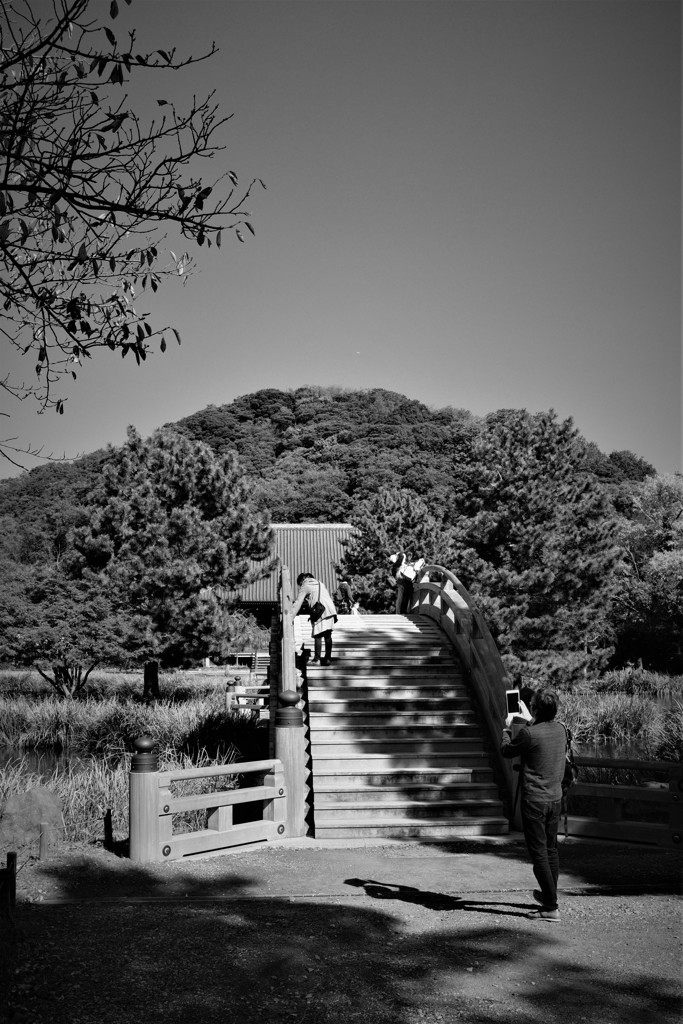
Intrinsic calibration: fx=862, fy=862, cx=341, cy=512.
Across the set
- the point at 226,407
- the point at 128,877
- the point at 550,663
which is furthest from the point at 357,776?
the point at 226,407

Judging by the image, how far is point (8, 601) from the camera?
25438 millimetres

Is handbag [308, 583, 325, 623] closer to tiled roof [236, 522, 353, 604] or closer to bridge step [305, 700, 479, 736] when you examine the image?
bridge step [305, 700, 479, 736]

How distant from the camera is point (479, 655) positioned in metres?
12.3

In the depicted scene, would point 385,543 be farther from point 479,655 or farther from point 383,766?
point 383,766

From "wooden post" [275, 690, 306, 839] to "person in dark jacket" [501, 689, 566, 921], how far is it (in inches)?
149

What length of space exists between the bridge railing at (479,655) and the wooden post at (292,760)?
2.60 metres

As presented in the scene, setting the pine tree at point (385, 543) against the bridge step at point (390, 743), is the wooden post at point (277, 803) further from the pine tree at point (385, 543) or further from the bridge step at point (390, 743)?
the pine tree at point (385, 543)

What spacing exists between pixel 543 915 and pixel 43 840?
464 cm

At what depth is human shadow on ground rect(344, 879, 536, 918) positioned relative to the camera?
22.1 feet

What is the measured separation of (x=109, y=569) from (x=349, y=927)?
17.6m

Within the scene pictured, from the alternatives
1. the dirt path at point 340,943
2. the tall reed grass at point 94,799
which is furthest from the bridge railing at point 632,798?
the tall reed grass at point 94,799

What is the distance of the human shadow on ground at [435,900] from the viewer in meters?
6.74

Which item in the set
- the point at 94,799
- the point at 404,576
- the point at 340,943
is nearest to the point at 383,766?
the point at 94,799

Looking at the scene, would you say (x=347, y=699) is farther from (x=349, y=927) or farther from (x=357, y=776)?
(x=349, y=927)
